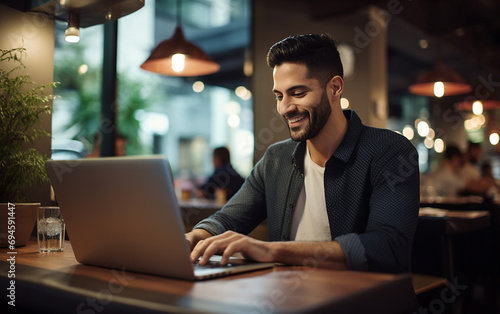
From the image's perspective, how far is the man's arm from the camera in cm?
117

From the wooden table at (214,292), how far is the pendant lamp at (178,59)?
6.46ft

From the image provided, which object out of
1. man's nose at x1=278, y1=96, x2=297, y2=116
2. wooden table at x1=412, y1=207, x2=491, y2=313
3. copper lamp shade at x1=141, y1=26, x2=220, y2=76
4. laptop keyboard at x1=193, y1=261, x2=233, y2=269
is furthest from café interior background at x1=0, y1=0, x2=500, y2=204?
wooden table at x1=412, y1=207, x2=491, y2=313

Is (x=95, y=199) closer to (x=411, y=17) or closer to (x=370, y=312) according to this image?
(x=370, y=312)

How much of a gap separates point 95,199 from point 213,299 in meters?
0.46

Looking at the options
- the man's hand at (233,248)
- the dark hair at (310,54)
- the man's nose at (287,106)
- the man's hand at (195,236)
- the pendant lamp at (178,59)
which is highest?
the pendant lamp at (178,59)

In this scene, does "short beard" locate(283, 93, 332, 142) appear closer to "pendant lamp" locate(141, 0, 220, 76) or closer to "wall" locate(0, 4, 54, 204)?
"wall" locate(0, 4, 54, 204)

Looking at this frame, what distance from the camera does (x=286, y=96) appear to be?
161cm

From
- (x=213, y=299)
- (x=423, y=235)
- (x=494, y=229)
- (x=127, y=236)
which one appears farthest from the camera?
(x=494, y=229)

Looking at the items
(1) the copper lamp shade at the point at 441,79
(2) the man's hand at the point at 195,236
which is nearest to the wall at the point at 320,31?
(1) the copper lamp shade at the point at 441,79

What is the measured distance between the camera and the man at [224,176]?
530 cm

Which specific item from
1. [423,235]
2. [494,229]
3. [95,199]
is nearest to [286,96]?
[95,199]

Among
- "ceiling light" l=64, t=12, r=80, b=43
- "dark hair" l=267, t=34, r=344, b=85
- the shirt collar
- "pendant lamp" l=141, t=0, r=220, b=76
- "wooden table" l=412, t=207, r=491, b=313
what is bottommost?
"wooden table" l=412, t=207, r=491, b=313

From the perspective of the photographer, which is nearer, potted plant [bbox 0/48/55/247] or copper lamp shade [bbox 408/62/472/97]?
potted plant [bbox 0/48/55/247]

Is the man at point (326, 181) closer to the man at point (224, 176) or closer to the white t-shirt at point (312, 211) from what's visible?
the white t-shirt at point (312, 211)
